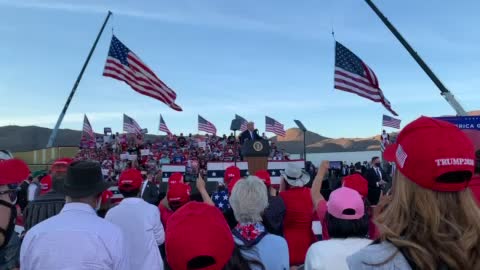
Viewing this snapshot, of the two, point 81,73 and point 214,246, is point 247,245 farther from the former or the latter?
point 81,73

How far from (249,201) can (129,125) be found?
32099 millimetres

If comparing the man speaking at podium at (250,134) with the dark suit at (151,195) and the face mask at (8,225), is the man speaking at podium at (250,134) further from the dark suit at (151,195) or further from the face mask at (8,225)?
the face mask at (8,225)

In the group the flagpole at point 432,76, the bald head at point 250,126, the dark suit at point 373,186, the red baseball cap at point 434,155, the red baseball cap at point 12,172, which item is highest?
the flagpole at point 432,76

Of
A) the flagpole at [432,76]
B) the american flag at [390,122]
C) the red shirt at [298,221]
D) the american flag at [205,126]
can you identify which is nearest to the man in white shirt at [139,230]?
the red shirt at [298,221]

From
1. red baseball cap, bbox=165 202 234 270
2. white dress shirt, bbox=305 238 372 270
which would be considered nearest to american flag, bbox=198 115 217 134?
white dress shirt, bbox=305 238 372 270

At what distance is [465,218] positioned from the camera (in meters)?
1.50

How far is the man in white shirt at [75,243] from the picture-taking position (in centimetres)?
285

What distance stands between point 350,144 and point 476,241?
186 m

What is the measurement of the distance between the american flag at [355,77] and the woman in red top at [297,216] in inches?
322

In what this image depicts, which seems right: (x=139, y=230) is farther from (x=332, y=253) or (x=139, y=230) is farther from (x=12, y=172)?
(x=332, y=253)

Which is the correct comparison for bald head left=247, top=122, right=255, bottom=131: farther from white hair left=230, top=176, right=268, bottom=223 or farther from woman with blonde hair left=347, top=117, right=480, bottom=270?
woman with blonde hair left=347, top=117, right=480, bottom=270

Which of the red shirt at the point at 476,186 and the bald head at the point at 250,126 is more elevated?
the bald head at the point at 250,126

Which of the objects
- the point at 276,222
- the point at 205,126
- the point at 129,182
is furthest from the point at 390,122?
the point at 129,182

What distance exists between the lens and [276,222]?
5141 mm
